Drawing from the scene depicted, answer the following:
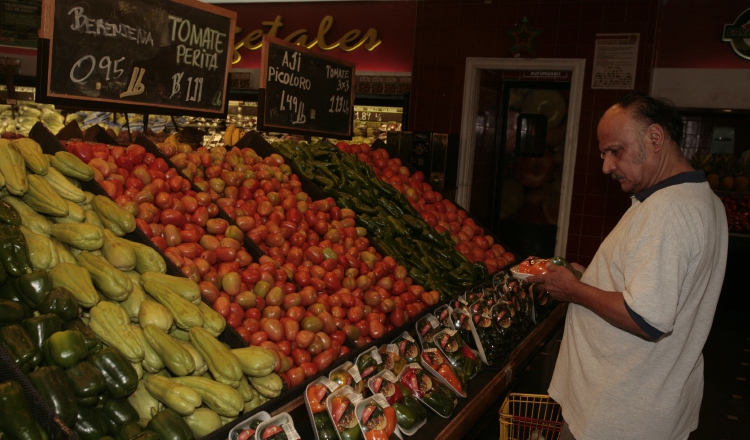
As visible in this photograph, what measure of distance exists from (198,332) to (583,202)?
233 inches

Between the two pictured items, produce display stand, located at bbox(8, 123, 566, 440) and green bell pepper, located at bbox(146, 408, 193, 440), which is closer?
green bell pepper, located at bbox(146, 408, 193, 440)

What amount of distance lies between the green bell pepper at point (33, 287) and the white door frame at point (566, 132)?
615cm

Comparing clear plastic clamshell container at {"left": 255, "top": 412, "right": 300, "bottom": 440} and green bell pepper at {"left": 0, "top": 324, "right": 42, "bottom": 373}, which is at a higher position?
green bell pepper at {"left": 0, "top": 324, "right": 42, "bottom": 373}

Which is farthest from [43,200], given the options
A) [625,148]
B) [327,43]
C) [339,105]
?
[327,43]

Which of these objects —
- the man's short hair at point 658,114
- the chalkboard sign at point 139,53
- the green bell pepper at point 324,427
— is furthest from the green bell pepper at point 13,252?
the man's short hair at point 658,114

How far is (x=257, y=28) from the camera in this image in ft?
29.4

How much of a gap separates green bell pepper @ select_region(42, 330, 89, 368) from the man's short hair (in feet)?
6.11

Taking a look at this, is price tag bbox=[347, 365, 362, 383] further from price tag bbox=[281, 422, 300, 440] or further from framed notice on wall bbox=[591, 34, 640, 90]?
framed notice on wall bbox=[591, 34, 640, 90]

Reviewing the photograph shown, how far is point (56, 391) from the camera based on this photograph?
Result: 4.86ft

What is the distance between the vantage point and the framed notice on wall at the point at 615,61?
675 cm

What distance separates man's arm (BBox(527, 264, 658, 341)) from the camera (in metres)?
2.04

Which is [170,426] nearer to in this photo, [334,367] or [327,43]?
[334,367]

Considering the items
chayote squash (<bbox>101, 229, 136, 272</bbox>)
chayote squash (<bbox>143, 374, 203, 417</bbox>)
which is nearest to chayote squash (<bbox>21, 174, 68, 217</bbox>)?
chayote squash (<bbox>101, 229, 136, 272</bbox>)

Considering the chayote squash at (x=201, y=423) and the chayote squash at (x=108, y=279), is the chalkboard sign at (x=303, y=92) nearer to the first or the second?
the chayote squash at (x=108, y=279)
